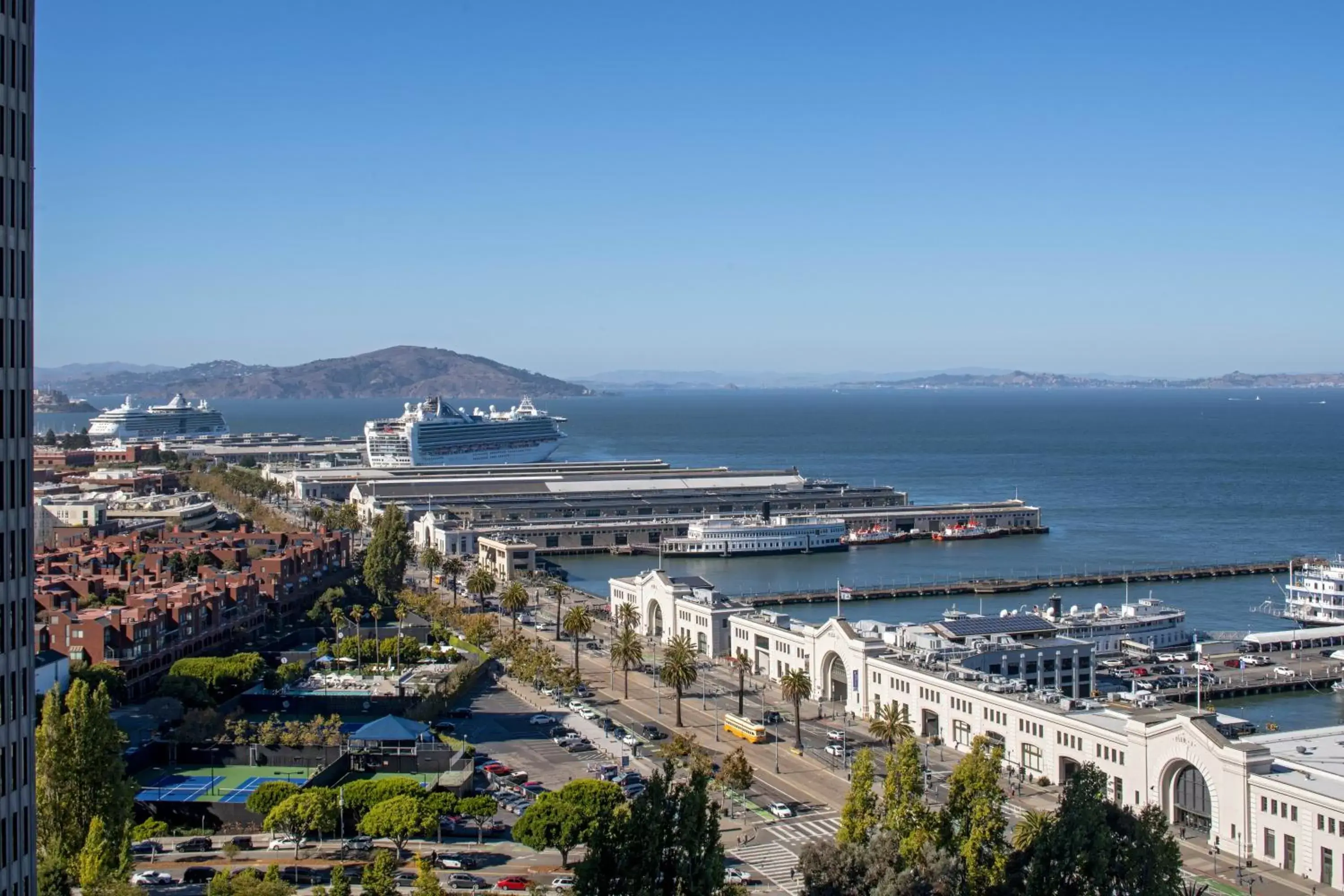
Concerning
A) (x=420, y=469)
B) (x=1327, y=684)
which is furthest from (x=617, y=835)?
(x=420, y=469)

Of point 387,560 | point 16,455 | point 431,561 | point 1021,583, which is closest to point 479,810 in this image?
point 16,455

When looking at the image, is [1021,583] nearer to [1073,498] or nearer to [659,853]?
[1073,498]

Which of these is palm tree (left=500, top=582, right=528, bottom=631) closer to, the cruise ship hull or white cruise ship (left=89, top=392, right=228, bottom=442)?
the cruise ship hull

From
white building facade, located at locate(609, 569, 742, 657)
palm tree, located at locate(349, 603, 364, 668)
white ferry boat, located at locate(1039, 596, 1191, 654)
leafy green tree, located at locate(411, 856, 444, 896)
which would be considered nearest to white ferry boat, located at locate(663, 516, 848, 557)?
white building facade, located at locate(609, 569, 742, 657)

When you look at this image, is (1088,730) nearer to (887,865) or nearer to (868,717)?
(868,717)

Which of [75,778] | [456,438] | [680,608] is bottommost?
[680,608]

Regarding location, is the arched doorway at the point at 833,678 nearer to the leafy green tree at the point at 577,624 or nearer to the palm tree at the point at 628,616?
the palm tree at the point at 628,616
